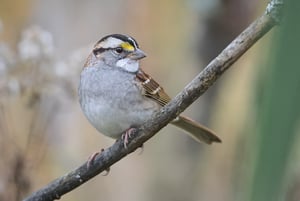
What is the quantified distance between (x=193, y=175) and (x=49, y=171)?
0.95 metres

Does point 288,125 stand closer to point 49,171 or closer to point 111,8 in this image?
point 49,171

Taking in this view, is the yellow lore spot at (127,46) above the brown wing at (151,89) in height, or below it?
above

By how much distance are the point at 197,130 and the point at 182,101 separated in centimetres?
91

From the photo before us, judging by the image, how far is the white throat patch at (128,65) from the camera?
2.40 meters

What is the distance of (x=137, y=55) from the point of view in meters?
2.36

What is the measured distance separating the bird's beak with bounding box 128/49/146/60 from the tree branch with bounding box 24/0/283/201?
0.49 m

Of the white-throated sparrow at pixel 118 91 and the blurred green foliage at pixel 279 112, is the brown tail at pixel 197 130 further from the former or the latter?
the blurred green foliage at pixel 279 112

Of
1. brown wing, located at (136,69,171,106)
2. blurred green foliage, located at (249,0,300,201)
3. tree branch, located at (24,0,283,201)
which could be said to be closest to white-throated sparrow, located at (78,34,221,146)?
brown wing, located at (136,69,171,106)

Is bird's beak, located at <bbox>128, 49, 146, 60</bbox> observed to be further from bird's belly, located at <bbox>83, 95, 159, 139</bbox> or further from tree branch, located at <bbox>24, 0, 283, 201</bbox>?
tree branch, located at <bbox>24, 0, 283, 201</bbox>

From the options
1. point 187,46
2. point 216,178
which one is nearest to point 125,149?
point 216,178

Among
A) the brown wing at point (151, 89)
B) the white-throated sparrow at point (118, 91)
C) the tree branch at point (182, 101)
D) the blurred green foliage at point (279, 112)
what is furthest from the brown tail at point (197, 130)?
the blurred green foliage at point (279, 112)

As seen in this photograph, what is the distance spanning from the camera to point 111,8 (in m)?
5.38

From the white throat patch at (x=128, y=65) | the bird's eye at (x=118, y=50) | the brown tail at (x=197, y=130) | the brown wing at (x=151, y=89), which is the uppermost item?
the bird's eye at (x=118, y=50)

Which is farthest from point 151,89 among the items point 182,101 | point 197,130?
point 182,101
